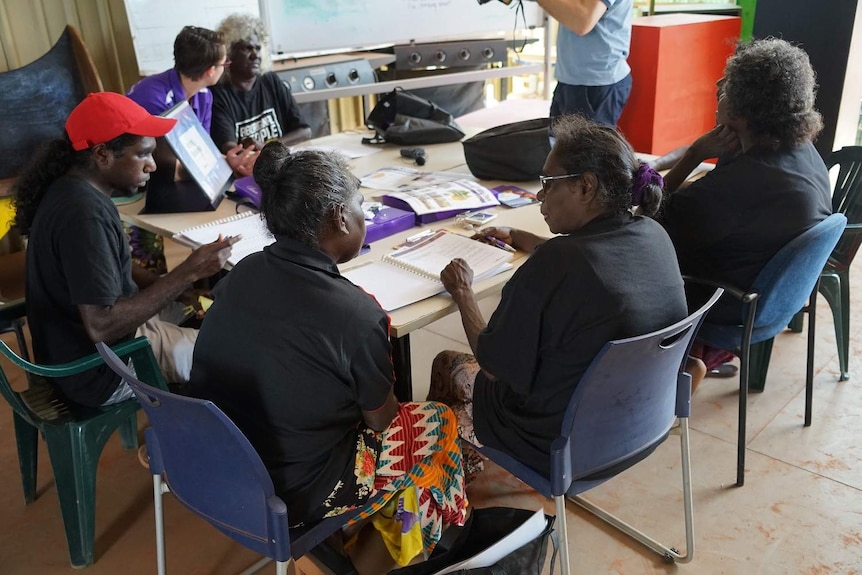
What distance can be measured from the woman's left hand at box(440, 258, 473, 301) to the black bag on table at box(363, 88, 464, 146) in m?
1.41

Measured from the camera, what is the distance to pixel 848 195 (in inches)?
93.4

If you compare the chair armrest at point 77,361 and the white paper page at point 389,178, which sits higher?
the white paper page at point 389,178

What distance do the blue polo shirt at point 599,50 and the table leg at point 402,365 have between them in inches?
65.9

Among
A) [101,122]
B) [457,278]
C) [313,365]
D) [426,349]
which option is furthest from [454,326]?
[313,365]

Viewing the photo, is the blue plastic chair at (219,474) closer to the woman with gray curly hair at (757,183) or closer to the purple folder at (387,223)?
the purple folder at (387,223)

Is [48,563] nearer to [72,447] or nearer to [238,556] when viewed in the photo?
[72,447]

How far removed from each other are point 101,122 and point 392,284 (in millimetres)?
821

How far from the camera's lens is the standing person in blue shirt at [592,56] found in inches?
109

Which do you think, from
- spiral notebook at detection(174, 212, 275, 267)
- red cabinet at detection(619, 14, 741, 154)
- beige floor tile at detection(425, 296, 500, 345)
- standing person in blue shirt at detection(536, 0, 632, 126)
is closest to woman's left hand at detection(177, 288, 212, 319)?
spiral notebook at detection(174, 212, 275, 267)

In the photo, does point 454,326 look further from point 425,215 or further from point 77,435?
point 77,435

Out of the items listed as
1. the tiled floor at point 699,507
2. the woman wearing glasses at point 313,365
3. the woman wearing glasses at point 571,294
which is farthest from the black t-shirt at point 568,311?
the tiled floor at point 699,507

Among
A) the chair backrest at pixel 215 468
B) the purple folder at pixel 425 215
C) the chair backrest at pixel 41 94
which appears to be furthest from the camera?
the chair backrest at pixel 41 94

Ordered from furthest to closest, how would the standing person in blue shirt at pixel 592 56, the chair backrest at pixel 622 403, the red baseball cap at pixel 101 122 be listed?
the standing person in blue shirt at pixel 592 56 < the red baseball cap at pixel 101 122 < the chair backrest at pixel 622 403

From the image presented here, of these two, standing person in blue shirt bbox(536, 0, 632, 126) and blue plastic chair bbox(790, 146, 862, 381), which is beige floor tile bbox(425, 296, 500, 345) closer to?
standing person in blue shirt bbox(536, 0, 632, 126)
